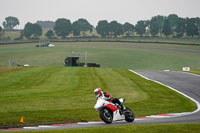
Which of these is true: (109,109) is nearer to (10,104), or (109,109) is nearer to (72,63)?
(10,104)

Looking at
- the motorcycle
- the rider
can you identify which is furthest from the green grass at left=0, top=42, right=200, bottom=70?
the rider

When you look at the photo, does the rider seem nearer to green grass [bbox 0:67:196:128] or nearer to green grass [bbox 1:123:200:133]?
green grass [bbox 1:123:200:133]

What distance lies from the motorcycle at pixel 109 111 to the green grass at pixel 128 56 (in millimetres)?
66266

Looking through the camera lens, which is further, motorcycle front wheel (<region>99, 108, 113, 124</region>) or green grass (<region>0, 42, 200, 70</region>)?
green grass (<region>0, 42, 200, 70</region>)

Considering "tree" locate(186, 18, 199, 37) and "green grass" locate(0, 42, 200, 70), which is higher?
"tree" locate(186, 18, 199, 37)

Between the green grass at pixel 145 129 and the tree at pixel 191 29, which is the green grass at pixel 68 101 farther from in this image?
the tree at pixel 191 29

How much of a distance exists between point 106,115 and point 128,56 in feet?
317

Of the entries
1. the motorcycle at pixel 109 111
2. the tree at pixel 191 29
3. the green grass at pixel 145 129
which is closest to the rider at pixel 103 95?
the motorcycle at pixel 109 111

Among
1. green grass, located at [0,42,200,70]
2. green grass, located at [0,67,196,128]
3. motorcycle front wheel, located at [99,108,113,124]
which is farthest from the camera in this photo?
green grass, located at [0,42,200,70]

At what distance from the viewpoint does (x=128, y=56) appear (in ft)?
368

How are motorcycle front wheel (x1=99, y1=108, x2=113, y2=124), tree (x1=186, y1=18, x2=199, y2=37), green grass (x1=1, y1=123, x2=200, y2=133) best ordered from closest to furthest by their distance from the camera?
green grass (x1=1, y1=123, x2=200, y2=133) → motorcycle front wheel (x1=99, y1=108, x2=113, y2=124) → tree (x1=186, y1=18, x2=199, y2=37)

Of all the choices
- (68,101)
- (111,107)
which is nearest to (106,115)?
(111,107)

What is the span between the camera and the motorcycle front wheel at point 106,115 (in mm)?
15703

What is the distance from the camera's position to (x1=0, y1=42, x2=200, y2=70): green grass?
9138 cm
